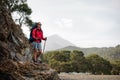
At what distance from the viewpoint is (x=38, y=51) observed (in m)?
20.1

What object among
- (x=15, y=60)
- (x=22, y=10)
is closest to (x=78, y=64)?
(x=22, y=10)

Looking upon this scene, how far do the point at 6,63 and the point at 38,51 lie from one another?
3.74 meters

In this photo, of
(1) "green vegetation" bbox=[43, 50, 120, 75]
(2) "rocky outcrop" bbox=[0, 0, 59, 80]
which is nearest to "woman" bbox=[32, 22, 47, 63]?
(2) "rocky outcrop" bbox=[0, 0, 59, 80]

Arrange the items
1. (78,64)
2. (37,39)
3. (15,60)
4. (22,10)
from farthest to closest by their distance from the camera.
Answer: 1. (78,64)
2. (22,10)
3. (37,39)
4. (15,60)

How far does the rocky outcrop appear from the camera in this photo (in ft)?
54.0

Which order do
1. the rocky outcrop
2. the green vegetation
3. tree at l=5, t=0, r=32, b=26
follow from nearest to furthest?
the rocky outcrop → tree at l=5, t=0, r=32, b=26 → the green vegetation

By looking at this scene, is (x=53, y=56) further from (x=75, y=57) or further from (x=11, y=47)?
(x=11, y=47)

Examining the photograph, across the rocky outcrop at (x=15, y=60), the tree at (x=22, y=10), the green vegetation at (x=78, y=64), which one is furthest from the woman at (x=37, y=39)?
the green vegetation at (x=78, y=64)

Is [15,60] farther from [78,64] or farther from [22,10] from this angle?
[78,64]

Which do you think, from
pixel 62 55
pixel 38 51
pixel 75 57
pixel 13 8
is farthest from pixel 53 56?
pixel 38 51

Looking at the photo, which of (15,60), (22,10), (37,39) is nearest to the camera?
(15,60)

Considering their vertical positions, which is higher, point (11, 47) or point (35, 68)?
point (11, 47)

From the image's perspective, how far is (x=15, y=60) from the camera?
18.0 m

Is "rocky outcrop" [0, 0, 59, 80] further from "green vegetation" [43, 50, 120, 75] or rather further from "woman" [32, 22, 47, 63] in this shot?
"green vegetation" [43, 50, 120, 75]
